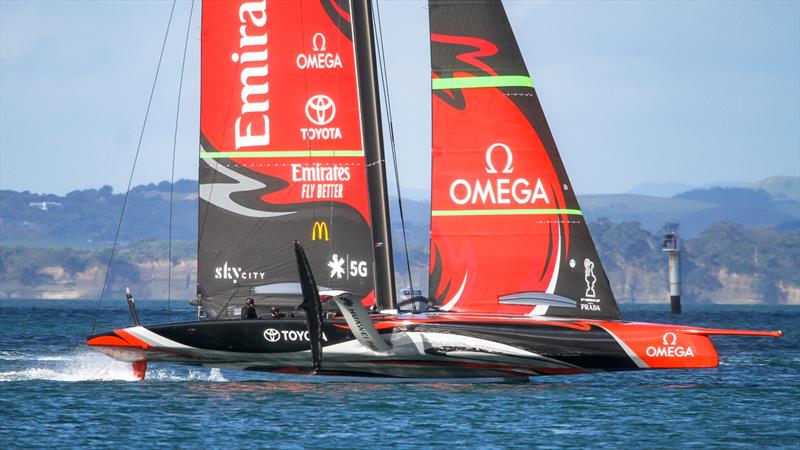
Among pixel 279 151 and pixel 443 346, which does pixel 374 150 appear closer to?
pixel 279 151

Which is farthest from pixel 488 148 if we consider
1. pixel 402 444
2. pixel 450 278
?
pixel 402 444

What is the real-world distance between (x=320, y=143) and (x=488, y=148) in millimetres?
3126

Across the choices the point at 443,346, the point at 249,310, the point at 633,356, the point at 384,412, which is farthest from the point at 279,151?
the point at 633,356

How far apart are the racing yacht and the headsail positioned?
24 millimetres

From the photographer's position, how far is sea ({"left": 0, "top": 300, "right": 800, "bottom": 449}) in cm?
1925

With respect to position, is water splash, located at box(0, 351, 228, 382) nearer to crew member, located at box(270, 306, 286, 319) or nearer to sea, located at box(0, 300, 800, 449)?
sea, located at box(0, 300, 800, 449)

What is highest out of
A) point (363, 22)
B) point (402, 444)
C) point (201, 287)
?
point (363, 22)

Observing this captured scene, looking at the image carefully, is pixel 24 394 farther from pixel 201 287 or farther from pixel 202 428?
pixel 202 428

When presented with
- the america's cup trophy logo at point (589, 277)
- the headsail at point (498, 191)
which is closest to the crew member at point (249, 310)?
the headsail at point (498, 191)

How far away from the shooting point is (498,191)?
939 inches

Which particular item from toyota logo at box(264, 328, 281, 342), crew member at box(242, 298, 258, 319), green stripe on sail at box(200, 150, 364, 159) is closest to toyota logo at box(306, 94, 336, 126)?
green stripe on sail at box(200, 150, 364, 159)

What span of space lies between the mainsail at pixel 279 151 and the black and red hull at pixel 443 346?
65.3 inches

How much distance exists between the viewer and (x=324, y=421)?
2073 centimetres

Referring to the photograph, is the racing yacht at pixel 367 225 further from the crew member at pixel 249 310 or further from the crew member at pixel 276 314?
the crew member at pixel 249 310
